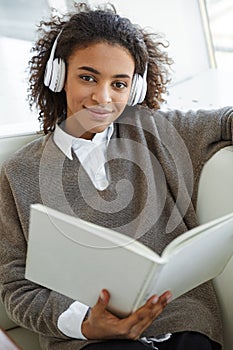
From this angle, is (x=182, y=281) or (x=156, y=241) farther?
(x=156, y=241)

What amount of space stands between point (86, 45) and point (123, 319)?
2.07ft

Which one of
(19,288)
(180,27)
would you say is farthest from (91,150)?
(180,27)

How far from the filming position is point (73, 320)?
1.15 metres

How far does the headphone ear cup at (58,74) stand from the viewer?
1300mm

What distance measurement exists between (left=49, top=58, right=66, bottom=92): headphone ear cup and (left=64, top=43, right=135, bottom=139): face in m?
0.01

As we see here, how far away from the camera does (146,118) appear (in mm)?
1418

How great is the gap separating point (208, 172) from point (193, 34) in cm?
114

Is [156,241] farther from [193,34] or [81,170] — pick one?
[193,34]

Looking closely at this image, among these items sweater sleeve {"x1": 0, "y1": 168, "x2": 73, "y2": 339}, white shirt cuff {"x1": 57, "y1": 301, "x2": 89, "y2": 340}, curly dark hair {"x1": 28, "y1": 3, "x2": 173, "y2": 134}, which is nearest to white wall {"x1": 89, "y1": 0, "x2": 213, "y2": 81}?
curly dark hair {"x1": 28, "y1": 3, "x2": 173, "y2": 134}

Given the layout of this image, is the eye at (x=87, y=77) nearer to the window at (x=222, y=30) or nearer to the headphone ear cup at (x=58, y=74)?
the headphone ear cup at (x=58, y=74)

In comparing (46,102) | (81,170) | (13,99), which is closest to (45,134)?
(46,102)

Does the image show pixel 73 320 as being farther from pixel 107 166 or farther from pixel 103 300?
pixel 107 166

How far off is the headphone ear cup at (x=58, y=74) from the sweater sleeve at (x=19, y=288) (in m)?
0.24

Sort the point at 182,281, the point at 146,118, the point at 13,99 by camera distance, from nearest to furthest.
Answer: the point at 182,281 → the point at 146,118 → the point at 13,99
